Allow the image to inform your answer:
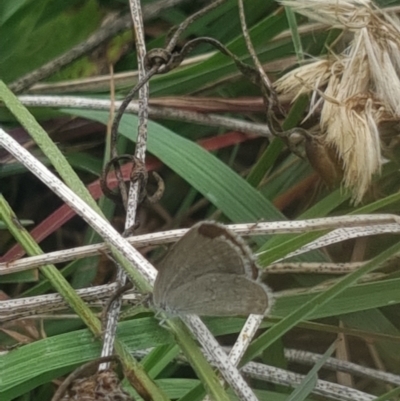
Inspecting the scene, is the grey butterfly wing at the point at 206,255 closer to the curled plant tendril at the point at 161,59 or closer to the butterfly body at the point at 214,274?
the butterfly body at the point at 214,274

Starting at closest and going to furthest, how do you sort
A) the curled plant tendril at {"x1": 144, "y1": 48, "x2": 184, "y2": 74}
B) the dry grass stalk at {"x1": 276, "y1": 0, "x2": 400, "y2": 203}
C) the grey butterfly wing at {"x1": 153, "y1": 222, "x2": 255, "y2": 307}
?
the grey butterfly wing at {"x1": 153, "y1": 222, "x2": 255, "y2": 307} < the dry grass stalk at {"x1": 276, "y1": 0, "x2": 400, "y2": 203} < the curled plant tendril at {"x1": 144, "y1": 48, "x2": 184, "y2": 74}

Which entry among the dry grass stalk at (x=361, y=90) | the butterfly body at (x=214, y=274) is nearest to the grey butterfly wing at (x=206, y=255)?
the butterfly body at (x=214, y=274)

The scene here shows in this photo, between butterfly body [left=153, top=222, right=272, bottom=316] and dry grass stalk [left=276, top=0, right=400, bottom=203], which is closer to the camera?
butterfly body [left=153, top=222, right=272, bottom=316]

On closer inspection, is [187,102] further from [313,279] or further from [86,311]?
[86,311]

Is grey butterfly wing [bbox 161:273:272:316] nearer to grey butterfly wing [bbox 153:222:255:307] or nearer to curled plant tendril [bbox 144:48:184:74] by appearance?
grey butterfly wing [bbox 153:222:255:307]

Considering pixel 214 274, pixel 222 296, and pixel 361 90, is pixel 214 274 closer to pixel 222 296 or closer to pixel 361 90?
pixel 222 296

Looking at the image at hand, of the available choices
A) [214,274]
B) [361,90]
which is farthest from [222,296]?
[361,90]

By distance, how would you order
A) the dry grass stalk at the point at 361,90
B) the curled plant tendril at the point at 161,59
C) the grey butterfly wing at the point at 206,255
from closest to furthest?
the grey butterfly wing at the point at 206,255
the dry grass stalk at the point at 361,90
the curled plant tendril at the point at 161,59

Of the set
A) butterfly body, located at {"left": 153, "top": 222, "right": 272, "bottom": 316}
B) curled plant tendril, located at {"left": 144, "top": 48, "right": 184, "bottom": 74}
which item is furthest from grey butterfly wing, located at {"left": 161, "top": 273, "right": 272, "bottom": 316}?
curled plant tendril, located at {"left": 144, "top": 48, "right": 184, "bottom": 74}
